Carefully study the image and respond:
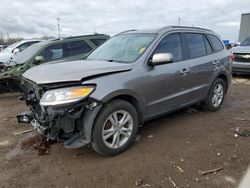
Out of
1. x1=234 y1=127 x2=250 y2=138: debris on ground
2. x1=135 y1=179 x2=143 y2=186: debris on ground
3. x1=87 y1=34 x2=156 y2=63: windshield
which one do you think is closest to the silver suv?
x1=87 y1=34 x2=156 y2=63: windshield

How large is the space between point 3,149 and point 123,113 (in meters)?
2.01

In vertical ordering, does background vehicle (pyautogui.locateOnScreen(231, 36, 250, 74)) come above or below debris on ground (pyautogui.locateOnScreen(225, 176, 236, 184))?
above

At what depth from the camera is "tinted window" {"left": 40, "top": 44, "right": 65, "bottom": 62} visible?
778cm

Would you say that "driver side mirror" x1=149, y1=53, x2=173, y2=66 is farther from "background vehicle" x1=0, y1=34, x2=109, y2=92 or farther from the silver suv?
"background vehicle" x1=0, y1=34, x2=109, y2=92

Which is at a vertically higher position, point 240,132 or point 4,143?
point 240,132

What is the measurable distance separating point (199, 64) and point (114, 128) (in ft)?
7.58

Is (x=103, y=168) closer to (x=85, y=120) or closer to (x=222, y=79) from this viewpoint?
(x=85, y=120)

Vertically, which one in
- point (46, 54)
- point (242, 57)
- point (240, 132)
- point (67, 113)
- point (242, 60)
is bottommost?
point (240, 132)

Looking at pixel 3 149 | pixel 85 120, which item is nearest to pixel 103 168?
pixel 85 120

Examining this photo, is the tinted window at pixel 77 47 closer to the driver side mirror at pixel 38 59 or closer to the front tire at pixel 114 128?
the driver side mirror at pixel 38 59

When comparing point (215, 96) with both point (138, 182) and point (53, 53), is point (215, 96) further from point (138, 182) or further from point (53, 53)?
point (53, 53)

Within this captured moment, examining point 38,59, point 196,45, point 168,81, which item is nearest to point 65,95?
point 168,81

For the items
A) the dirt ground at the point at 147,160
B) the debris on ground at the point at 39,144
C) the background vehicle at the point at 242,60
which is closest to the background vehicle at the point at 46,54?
the dirt ground at the point at 147,160

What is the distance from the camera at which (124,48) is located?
462 centimetres
